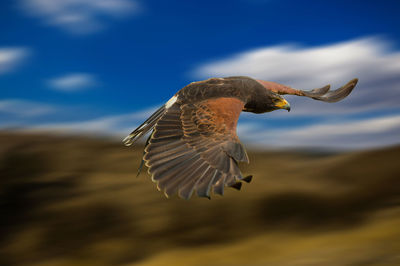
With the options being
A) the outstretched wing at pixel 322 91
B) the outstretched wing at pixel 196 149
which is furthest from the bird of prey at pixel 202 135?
the outstretched wing at pixel 322 91

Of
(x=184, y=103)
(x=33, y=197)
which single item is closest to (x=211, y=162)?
(x=184, y=103)

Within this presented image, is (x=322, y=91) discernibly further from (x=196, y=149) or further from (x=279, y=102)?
(x=196, y=149)

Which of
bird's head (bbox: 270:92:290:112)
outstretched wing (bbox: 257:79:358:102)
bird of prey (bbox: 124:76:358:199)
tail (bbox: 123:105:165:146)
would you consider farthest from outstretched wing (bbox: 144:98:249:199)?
outstretched wing (bbox: 257:79:358:102)

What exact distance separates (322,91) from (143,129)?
4330 mm

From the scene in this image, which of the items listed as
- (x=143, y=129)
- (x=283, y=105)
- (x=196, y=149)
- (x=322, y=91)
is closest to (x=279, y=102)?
(x=283, y=105)

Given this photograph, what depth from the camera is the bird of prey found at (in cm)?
405

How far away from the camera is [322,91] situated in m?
8.65

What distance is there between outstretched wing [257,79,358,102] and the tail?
215 cm

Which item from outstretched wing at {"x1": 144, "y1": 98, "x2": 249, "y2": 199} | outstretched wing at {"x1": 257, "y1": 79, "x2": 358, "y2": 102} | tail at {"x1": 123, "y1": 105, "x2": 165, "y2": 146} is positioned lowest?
outstretched wing at {"x1": 144, "y1": 98, "x2": 249, "y2": 199}

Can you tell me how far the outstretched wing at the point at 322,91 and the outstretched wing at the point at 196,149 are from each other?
204 cm

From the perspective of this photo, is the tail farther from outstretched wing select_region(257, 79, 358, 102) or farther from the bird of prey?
outstretched wing select_region(257, 79, 358, 102)

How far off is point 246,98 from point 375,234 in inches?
259

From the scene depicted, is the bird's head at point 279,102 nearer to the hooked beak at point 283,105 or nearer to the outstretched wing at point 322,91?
the hooked beak at point 283,105

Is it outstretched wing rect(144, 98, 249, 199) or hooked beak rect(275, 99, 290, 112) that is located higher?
hooked beak rect(275, 99, 290, 112)
